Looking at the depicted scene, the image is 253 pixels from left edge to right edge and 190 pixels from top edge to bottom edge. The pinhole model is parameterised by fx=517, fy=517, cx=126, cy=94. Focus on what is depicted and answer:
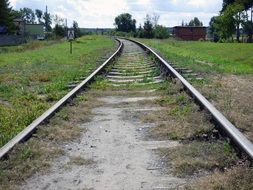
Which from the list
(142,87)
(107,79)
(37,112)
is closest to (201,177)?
(37,112)

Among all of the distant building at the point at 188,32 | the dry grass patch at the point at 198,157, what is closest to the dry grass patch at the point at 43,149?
the dry grass patch at the point at 198,157

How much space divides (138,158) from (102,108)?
3.31 m

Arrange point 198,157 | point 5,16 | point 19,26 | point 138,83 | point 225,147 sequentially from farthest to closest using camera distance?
point 19,26, point 5,16, point 138,83, point 225,147, point 198,157

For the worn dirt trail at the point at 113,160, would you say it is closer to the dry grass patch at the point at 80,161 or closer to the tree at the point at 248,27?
the dry grass patch at the point at 80,161

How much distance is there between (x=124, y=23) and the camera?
167 m

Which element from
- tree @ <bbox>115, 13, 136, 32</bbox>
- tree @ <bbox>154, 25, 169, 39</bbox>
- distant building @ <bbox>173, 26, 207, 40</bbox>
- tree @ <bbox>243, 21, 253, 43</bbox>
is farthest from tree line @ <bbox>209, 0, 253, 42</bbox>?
tree @ <bbox>115, 13, 136, 32</bbox>

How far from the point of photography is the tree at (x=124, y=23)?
166625mm

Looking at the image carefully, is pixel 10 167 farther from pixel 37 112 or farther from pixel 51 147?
pixel 37 112

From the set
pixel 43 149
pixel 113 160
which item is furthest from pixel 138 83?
pixel 113 160

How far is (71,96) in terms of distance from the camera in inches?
363

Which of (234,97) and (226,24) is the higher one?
(226,24)

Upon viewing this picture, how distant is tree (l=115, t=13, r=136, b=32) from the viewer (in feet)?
547

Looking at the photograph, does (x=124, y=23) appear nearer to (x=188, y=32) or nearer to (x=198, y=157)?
(x=188, y=32)

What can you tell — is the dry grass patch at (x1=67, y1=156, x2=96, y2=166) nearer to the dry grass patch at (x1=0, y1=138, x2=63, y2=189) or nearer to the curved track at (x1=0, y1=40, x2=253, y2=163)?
the dry grass patch at (x1=0, y1=138, x2=63, y2=189)
